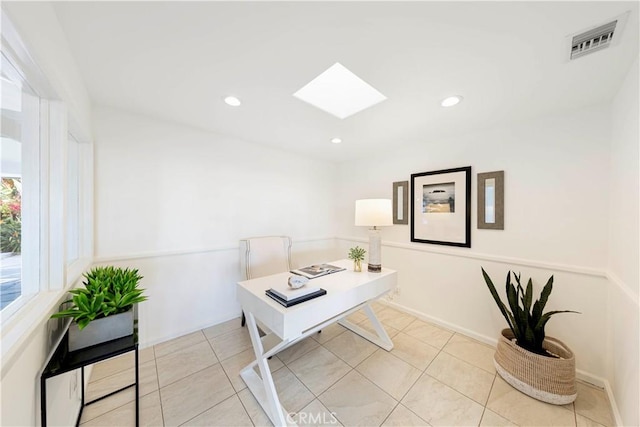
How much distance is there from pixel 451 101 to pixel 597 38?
2.45ft

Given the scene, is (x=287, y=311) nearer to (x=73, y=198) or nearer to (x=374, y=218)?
(x=374, y=218)

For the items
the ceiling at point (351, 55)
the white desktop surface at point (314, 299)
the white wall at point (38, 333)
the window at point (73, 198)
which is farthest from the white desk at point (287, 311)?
the ceiling at point (351, 55)

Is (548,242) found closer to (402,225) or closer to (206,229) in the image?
(402,225)

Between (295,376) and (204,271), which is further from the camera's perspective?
(204,271)

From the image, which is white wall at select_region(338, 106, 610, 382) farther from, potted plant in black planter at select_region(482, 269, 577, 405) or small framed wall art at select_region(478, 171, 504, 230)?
potted plant in black planter at select_region(482, 269, 577, 405)

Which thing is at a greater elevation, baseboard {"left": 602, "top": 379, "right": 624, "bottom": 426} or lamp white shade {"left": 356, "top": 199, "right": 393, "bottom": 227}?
lamp white shade {"left": 356, "top": 199, "right": 393, "bottom": 227}

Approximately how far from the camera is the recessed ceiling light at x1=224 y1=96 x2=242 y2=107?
180 centimetres

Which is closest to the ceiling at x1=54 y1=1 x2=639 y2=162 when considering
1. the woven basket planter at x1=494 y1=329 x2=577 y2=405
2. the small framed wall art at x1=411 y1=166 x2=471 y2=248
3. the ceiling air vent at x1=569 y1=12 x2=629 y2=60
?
the ceiling air vent at x1=569 y1=12 x2=629 y2=60

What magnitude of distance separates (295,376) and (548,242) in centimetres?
249

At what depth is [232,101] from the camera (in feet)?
6.08

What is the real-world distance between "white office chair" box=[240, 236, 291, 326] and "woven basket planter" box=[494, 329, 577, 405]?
222 cm

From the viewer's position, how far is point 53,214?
43.6 inches

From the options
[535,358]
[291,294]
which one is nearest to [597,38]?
[535,358]

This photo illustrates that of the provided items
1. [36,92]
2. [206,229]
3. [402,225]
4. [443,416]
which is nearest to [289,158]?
[206,229]
